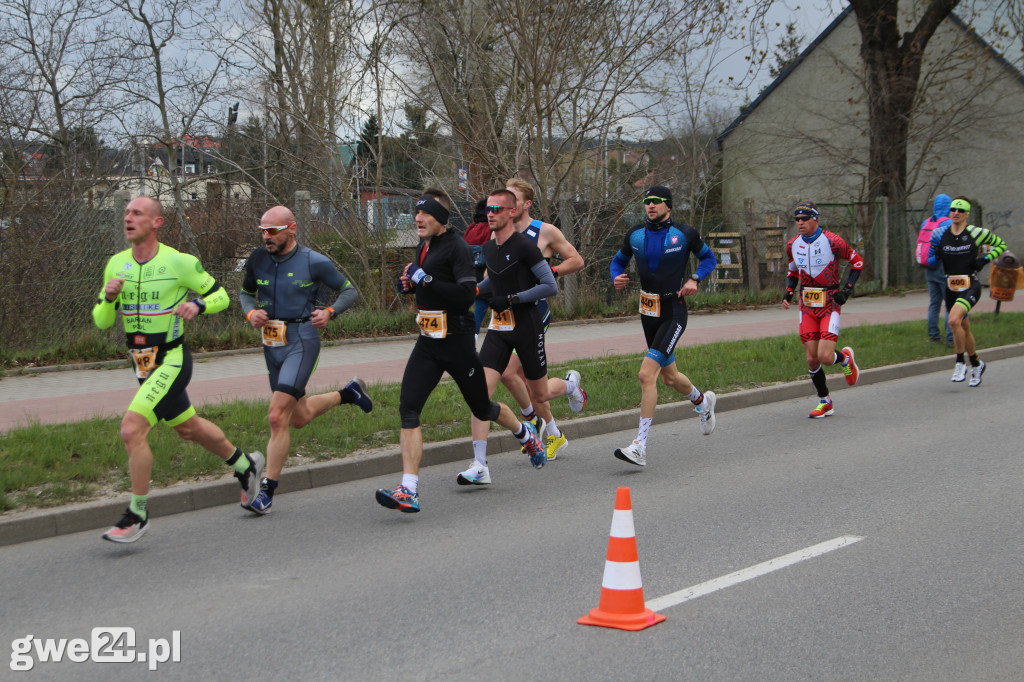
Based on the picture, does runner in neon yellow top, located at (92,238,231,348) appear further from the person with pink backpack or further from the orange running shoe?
the person with pink backpack

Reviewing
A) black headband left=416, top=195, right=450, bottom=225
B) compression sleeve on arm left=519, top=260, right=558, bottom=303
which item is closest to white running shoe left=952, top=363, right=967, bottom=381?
compression sleeve on arm left=519, top=260, right=558, bottom=303

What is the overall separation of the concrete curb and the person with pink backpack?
3911mm

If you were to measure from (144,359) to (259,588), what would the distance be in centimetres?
178

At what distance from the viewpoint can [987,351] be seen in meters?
14.7

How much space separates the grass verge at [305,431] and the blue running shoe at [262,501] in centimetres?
80

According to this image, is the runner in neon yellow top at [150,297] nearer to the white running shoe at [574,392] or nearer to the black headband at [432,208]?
the black headband at [432,208]

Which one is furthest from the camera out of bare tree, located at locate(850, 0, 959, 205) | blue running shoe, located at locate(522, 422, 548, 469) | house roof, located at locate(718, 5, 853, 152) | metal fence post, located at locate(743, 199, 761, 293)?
house roof, located at locate(718, 5, 853, 152)

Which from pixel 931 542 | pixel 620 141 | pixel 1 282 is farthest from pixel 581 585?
pixel 620 141

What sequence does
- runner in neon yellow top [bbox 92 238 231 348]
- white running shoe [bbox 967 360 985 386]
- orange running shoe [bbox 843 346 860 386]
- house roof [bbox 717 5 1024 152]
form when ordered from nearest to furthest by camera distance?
runner in neon yellow top [bbox 92 238 231 348] → orange running shoe [bbox 843 346 860 386] → white running shoe [bbox 967 360 985 386] → house roof [bbox 717 5 1024 152]

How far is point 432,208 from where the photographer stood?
6.57 m

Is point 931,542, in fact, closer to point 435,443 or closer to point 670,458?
point 670,458

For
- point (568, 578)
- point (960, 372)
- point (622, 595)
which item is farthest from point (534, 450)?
point (960, 372)

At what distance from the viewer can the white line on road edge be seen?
15.8ft

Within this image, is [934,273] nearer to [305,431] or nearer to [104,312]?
[305,431]
